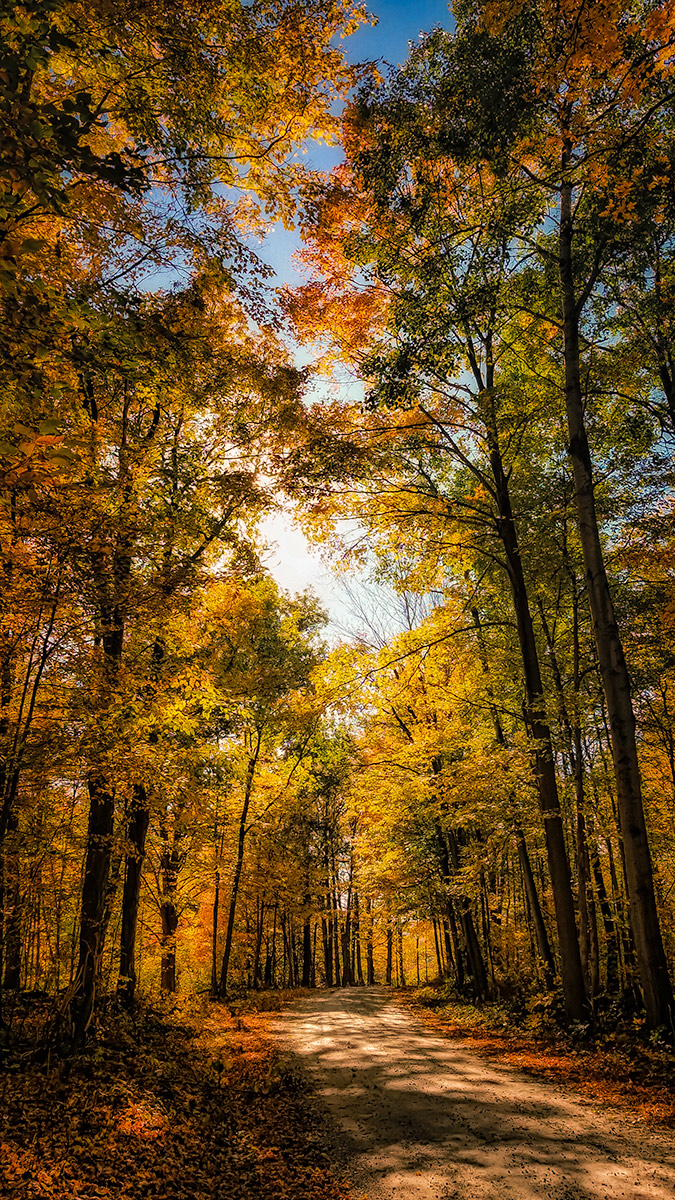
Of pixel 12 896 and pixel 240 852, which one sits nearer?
pixel 12 896

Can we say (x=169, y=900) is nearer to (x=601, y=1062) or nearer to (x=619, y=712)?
(x=601, y=1062)

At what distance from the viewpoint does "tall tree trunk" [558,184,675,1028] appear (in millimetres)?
6699

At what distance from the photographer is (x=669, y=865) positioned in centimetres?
1294

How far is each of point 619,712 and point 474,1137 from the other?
4.90 meters

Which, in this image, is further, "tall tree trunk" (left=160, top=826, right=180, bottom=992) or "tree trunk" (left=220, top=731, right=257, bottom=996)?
"tree trunk" (left=220, top=731, right=257, bottom=996)

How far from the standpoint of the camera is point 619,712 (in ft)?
24.0

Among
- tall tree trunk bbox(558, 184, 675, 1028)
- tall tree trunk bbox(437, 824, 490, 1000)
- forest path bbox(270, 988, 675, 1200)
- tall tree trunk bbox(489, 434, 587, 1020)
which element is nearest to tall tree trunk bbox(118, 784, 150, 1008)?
forest path bbox(270, 988, 675, 1200)

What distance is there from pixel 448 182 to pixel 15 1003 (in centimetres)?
1399

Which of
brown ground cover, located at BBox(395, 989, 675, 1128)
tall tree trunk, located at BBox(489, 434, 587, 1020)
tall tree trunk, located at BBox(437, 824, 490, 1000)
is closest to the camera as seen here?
brown ground cover, located at BBox(395, 989, 675, 1128)

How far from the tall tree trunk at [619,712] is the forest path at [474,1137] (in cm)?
186

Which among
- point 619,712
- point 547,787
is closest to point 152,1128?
point 619,712

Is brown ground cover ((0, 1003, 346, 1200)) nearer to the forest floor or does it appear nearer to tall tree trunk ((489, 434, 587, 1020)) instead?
the forest floor

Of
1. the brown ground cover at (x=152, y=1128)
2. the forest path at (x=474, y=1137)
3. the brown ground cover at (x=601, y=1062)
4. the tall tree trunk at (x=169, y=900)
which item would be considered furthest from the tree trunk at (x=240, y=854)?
the forest path at (x=474, y=1137)

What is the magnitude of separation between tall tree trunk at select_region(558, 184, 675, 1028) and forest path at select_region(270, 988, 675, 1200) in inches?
73.2
